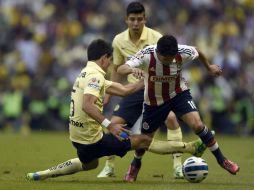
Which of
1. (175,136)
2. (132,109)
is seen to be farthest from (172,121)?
(132,109)

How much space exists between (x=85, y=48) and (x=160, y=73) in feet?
51.1

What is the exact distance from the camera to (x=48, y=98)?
27.1m

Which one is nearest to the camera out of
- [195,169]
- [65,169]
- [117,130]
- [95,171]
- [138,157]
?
[117,130]

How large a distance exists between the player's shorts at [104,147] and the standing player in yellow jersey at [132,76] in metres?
1.50

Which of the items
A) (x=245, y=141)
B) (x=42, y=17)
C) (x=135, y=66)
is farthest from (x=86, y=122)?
(x=42, y=17)

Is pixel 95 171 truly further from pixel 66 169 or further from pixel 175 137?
→ pixel 66 169

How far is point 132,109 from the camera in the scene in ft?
45.7

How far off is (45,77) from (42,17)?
7.87 feet

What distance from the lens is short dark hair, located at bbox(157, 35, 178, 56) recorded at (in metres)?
12.2

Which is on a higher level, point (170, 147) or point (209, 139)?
point (209, 139)

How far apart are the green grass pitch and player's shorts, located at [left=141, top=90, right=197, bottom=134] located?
773 millimetres

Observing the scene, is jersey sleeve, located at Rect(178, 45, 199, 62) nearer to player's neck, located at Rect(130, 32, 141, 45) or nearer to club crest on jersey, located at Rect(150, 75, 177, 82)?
club crest on jersey, located at Rect(150, 75, 177, 82)

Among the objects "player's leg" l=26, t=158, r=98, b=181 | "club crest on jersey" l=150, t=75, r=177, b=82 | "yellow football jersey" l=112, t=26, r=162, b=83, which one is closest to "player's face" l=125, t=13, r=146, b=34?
"yellow football jersey" l=112, t=26, r=162, b=83

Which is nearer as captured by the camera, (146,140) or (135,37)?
(146,140)
